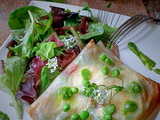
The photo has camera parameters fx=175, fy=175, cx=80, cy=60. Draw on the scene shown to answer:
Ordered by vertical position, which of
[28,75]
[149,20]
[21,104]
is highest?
[149,20]

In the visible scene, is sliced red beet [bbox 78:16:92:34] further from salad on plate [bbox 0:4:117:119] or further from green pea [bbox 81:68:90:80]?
green pea [bbox 81:68:90:80]

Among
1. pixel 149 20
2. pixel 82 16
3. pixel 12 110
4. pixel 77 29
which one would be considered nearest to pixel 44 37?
pixel 77 29

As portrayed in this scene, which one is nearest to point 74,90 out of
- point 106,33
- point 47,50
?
point 47,50

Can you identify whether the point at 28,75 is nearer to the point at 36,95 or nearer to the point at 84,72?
the point at 36,95

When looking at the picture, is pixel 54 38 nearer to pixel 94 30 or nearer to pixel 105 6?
pixel 94 30

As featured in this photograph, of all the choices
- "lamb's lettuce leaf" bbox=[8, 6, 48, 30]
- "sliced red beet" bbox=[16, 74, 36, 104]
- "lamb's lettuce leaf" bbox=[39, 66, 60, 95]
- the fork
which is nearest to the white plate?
the fork
